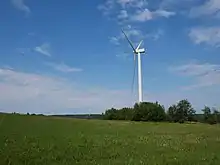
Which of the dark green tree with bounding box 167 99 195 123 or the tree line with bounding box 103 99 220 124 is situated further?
the dark green tree with bounding box 167 99 195 123

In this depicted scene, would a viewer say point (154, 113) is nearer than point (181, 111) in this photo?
Yes

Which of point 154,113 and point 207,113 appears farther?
point 207,113

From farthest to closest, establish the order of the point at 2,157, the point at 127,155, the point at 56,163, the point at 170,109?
the point at 170,109, the point at 127,155, the point at 2,157, the point at 56,163

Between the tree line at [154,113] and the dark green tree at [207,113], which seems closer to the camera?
the tree line at [154,113]

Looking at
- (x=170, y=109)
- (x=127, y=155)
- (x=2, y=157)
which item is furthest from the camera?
(x=170, y=109)

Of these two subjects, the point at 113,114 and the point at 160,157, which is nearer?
the point at 160,157

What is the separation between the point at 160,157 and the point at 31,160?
7.50 m

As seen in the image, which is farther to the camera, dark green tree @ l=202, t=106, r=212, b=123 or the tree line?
dark green tree @ l=202, t=106, r=212, b=123

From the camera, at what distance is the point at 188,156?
24.3 meters

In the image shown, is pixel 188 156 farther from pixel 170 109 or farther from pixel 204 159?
pixel 170 109

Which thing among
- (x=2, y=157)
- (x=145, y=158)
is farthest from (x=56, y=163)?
(x=145, y=158)

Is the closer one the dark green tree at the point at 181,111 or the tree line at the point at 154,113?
the tree line at the point at 154,113

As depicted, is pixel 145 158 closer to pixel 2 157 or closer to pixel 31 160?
pixel 31 160

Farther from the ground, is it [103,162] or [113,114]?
[113,114]
